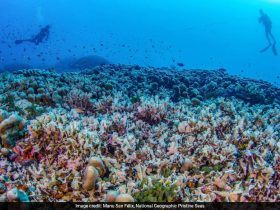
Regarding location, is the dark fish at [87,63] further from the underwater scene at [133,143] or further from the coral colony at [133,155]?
the coral colony at [133,155]

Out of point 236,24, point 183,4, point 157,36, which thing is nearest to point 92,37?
point 157,36

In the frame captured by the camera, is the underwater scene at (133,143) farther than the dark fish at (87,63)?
No

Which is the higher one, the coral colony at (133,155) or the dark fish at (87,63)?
the dark fish at (87,63)

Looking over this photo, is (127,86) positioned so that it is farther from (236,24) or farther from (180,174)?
(236,24)

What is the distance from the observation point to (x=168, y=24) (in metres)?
134

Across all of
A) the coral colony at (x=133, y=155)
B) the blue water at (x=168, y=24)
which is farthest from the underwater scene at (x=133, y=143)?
the blue water at (x=168, y=24)

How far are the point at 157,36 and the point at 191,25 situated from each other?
18748mm

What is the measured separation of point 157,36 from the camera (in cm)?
12631

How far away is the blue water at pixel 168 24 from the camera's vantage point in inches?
4670

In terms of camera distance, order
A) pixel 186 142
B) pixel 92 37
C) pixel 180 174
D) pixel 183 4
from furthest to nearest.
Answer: pixel 183 4 → pixel 92 37 → pixel 186 142 → pixel 180 174

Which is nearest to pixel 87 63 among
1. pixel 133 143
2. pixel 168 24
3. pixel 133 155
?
pixel 133 143
